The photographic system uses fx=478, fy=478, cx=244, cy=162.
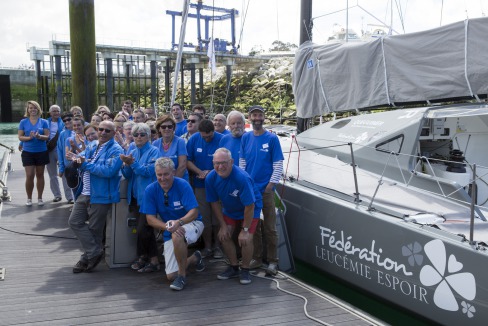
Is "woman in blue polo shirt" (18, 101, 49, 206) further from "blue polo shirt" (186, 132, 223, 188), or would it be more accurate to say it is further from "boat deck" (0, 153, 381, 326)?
"blue polo shirt" (186, 132, 223, 188)

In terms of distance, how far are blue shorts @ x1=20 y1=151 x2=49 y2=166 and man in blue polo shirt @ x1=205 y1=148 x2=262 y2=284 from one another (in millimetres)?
3670

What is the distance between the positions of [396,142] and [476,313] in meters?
2.35

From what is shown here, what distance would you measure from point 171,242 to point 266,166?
→ 1220 mm

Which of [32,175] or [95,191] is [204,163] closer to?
[95,191]

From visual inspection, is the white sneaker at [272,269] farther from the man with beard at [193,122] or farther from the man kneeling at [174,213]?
the man with beard at [193,122]

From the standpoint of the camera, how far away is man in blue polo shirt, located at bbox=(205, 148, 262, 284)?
4.46 metres

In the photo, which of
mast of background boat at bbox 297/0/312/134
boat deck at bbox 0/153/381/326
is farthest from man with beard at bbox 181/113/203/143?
mast of background boat at bbox 297/0/312/134

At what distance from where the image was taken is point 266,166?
4898 mm

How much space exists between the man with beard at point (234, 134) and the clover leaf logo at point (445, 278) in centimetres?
224

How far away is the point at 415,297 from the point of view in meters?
3.84

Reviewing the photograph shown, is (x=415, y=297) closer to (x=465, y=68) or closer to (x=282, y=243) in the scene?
(x=282, y=243)

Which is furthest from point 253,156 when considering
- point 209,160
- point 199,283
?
point 199,283

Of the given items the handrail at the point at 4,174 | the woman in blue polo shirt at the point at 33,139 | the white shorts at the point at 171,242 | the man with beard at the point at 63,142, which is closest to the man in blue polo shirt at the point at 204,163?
the white shorts at the point at 171,242

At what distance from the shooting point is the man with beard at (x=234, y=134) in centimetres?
512
